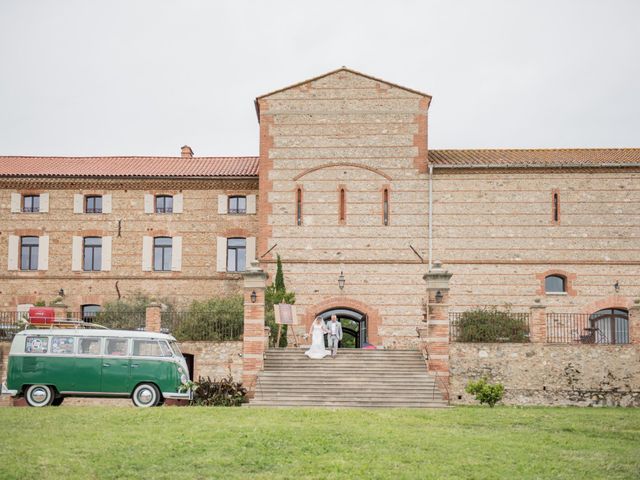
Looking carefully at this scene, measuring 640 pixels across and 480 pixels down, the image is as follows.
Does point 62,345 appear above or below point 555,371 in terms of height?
above

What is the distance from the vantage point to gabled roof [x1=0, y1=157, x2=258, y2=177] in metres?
35.7

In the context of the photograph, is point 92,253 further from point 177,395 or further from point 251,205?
point 177,395

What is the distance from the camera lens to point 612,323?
32.6m

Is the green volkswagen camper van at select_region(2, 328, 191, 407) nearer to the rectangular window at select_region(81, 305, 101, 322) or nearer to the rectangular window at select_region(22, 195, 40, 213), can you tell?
the rectangular window at select_region(81, 305, 101, 322)

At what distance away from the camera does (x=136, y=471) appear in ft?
42.3

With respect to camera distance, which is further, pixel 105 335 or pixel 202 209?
pixel 202 209

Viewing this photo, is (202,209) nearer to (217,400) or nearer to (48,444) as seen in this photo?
(217,400)

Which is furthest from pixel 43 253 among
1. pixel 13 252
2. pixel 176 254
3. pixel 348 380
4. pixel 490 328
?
pixel 490 328

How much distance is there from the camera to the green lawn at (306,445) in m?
13.0

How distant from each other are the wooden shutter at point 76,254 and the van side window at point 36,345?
12.9m

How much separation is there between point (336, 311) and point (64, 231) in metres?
12.0

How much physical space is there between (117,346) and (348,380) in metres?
6.85

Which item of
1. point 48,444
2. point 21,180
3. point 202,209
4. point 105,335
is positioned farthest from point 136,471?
point 21,180

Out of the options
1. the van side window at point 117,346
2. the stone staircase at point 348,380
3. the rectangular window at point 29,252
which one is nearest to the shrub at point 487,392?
the stone staircase at point 348,380
